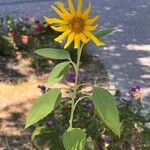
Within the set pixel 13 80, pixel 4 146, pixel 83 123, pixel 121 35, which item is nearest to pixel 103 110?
pixel 83 123

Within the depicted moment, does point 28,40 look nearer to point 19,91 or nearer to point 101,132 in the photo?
point 19,91

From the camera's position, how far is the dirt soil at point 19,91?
4.95m

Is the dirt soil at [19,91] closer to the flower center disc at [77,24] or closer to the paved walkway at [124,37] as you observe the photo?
the paved walkway at [124,37]

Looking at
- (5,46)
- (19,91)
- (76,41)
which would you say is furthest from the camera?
(5,46)

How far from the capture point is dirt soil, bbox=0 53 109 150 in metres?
4.95

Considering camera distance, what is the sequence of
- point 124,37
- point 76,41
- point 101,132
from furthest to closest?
1. point 124,37
2. point 101,132
3. point 76,41

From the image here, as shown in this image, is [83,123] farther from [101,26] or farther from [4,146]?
[101,26]

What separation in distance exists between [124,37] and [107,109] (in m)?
4.99

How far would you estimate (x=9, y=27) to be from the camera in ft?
22.7

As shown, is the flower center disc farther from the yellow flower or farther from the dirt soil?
the dirt soil

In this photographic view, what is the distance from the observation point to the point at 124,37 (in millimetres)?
7562

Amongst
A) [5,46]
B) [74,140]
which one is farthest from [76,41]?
[5,46]

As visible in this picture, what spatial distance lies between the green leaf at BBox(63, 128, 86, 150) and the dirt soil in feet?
6.51

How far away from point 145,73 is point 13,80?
1.65 m
